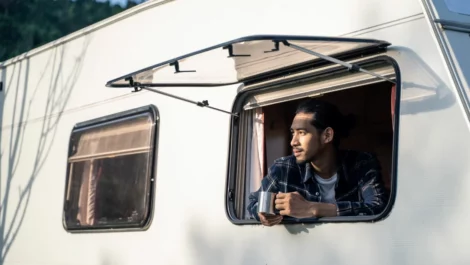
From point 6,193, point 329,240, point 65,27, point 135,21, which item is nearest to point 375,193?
point 329,240

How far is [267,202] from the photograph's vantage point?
13.7 ft

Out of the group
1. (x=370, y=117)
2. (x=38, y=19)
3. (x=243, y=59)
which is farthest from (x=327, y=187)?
(x=38, y=19)

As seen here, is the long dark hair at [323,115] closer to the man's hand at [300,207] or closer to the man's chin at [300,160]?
the man's chin at [300,160]

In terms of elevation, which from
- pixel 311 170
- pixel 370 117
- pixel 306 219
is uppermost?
pixel 370 117

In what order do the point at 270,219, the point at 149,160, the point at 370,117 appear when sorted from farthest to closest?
the point at 370,117, the point at 149,160, the point at 270,219

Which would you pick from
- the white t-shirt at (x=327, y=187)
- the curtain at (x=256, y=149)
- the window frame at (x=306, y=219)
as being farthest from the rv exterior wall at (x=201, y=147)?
the white t-shirt at (x=327, y=187)

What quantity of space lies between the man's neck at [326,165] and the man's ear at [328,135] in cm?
5

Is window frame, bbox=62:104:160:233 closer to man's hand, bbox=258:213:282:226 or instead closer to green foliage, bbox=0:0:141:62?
man's hand, bbox=258:213:282:226

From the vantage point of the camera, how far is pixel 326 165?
4.40m

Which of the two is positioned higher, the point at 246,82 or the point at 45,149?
the point at 45,149

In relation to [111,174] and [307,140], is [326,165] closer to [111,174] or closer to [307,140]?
[307,140]

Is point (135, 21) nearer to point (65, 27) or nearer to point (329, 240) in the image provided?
point (329, 240)

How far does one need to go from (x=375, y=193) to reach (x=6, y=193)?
13.8ft

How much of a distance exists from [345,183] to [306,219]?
36 cm
